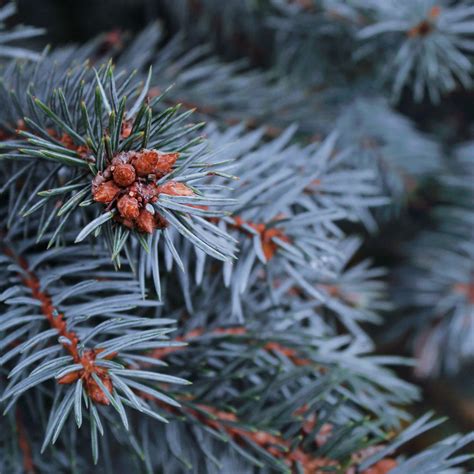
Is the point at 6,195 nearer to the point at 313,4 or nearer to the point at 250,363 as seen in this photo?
the point at 250,363

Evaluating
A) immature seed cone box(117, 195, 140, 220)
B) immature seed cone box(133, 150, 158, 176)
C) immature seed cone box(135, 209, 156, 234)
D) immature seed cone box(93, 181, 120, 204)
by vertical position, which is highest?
immature seed cone box(133, 150, 158, 176)

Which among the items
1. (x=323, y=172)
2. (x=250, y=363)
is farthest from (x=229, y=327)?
(x=323, y=172)

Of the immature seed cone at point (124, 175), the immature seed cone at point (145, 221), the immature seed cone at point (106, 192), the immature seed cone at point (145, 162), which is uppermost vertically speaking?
the immature seed cone at point (145, 162)

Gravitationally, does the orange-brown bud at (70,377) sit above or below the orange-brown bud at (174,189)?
below

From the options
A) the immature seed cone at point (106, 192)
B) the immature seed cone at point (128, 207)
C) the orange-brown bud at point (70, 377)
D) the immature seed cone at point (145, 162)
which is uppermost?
the immature seed cone at point (145, 162)
